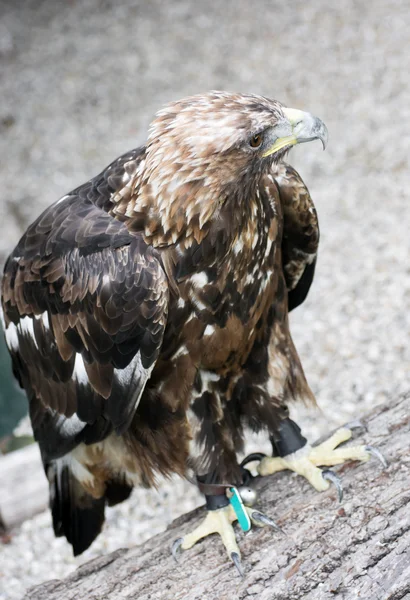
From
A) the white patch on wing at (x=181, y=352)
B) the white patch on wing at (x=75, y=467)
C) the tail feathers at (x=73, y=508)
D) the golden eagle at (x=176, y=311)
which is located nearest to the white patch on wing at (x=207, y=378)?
the golden eagle at (x=176, y=311)

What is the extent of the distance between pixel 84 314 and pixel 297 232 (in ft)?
3.26

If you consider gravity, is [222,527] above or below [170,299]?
below

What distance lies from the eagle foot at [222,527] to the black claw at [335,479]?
275mm

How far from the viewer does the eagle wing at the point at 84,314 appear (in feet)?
8.43

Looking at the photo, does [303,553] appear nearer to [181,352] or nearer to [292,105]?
[181,352]

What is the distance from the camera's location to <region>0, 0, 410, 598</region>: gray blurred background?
226 inches

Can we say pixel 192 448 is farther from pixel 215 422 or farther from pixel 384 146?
pixel 384 146

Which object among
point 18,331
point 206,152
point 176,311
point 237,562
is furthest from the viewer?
point 18,331

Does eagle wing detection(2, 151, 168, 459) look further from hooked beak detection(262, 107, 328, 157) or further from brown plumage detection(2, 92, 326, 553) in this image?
hooked beak detection(262, 107, 328, 157)

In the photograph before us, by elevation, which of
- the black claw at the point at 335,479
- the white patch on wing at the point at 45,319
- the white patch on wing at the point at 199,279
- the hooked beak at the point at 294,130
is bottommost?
the black claw at the point at 335,479

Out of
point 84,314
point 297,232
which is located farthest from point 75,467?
point 297,232

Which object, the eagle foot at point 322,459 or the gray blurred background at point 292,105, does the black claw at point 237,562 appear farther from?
the gray blurred background at point 292,105

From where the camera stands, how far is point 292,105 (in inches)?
327

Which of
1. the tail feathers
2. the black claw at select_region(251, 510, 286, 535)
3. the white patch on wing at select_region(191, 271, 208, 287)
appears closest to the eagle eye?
the white patch on wing at select_region(191, 271, 208, 287)
